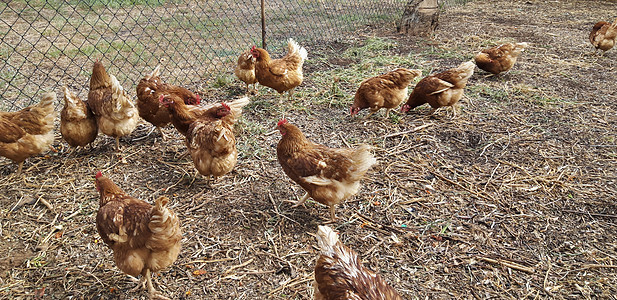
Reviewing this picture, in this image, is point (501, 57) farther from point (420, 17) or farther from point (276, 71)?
point (276, 71)

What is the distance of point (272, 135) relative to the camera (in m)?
4.71

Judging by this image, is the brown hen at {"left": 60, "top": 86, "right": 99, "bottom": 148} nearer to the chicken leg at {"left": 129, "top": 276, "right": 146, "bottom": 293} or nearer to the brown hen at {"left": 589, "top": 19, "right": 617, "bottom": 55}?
the chicken leg at {"left": 129, "top": 276, "right": 146, "bottom": 293}

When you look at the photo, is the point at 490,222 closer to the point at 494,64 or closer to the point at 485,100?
the point at 485,100

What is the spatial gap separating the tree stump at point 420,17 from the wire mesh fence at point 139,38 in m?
1.57

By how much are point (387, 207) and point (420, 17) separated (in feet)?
21.1

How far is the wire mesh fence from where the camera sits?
19.9 feet

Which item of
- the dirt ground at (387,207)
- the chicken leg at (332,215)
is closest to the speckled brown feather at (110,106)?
the dirt ground at (387,207)

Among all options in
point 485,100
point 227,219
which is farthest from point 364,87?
point 227,219

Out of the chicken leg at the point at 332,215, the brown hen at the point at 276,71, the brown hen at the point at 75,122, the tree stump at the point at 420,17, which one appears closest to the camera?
the chicken leg at the point at 332,215

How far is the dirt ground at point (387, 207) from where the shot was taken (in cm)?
275

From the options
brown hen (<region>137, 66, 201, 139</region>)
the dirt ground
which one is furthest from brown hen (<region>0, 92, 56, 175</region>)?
brown hen (<region>137, 66, 201, 139</region>)

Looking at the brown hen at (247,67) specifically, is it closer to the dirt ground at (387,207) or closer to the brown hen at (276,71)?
the brown hen at (276,71)

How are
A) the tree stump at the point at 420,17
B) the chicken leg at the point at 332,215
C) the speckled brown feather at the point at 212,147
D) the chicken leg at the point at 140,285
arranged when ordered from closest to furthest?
the chicken leg at the point at 140,285, the chicken leg at the point at 332,215, the speckled brown feather at the point at 212,147, the tree stump at the point at 420,17

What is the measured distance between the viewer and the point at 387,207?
349 cm
